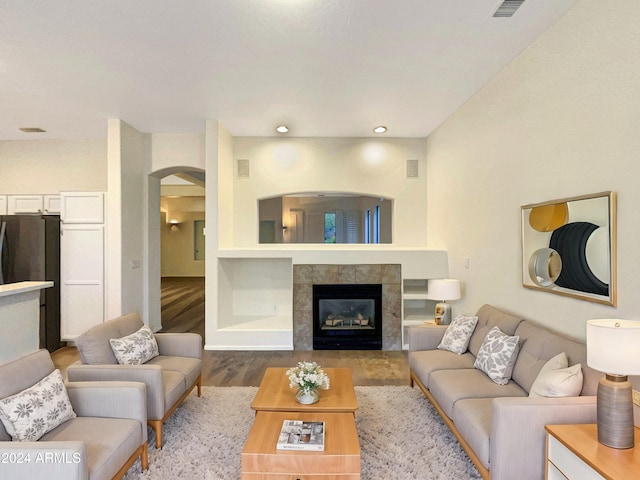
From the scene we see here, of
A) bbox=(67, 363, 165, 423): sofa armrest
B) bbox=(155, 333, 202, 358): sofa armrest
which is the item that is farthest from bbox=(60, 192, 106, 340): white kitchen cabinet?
bbox=(67, 363, 165, 423): sofa armrest

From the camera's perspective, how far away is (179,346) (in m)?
3.47

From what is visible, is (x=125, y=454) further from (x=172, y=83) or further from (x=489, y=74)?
(x=489, y=74)

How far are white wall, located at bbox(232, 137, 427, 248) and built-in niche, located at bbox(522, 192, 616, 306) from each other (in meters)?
2.75

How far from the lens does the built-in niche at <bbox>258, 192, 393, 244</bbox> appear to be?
588 centimetres

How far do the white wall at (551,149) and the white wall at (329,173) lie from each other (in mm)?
1170

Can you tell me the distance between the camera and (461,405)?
7.98ft

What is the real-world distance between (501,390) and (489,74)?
2.80 m

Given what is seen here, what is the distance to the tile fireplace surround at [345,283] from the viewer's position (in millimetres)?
5137

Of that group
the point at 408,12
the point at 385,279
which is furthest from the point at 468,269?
the point at 408,12

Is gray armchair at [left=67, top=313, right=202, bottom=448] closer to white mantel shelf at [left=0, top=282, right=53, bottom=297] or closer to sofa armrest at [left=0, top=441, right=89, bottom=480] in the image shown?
white mantel shelf at [left=0, top=282, right=53, bottom=297]

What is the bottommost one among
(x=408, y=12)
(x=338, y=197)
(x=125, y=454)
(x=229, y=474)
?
(x=229, y=474)

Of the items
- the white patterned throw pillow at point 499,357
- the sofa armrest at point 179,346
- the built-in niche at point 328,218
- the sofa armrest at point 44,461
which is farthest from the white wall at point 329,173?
the sofa armrest at point 44,461

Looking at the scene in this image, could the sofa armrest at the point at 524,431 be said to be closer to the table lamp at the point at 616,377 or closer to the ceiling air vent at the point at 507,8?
the table lamp at the point at 616,377

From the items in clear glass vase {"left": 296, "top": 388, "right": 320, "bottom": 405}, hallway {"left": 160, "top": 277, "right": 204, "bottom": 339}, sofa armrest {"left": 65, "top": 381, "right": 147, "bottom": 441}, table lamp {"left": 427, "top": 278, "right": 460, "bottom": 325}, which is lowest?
hallway {"left": 160, "top": 277, "right": 204, "bottom": 339}
